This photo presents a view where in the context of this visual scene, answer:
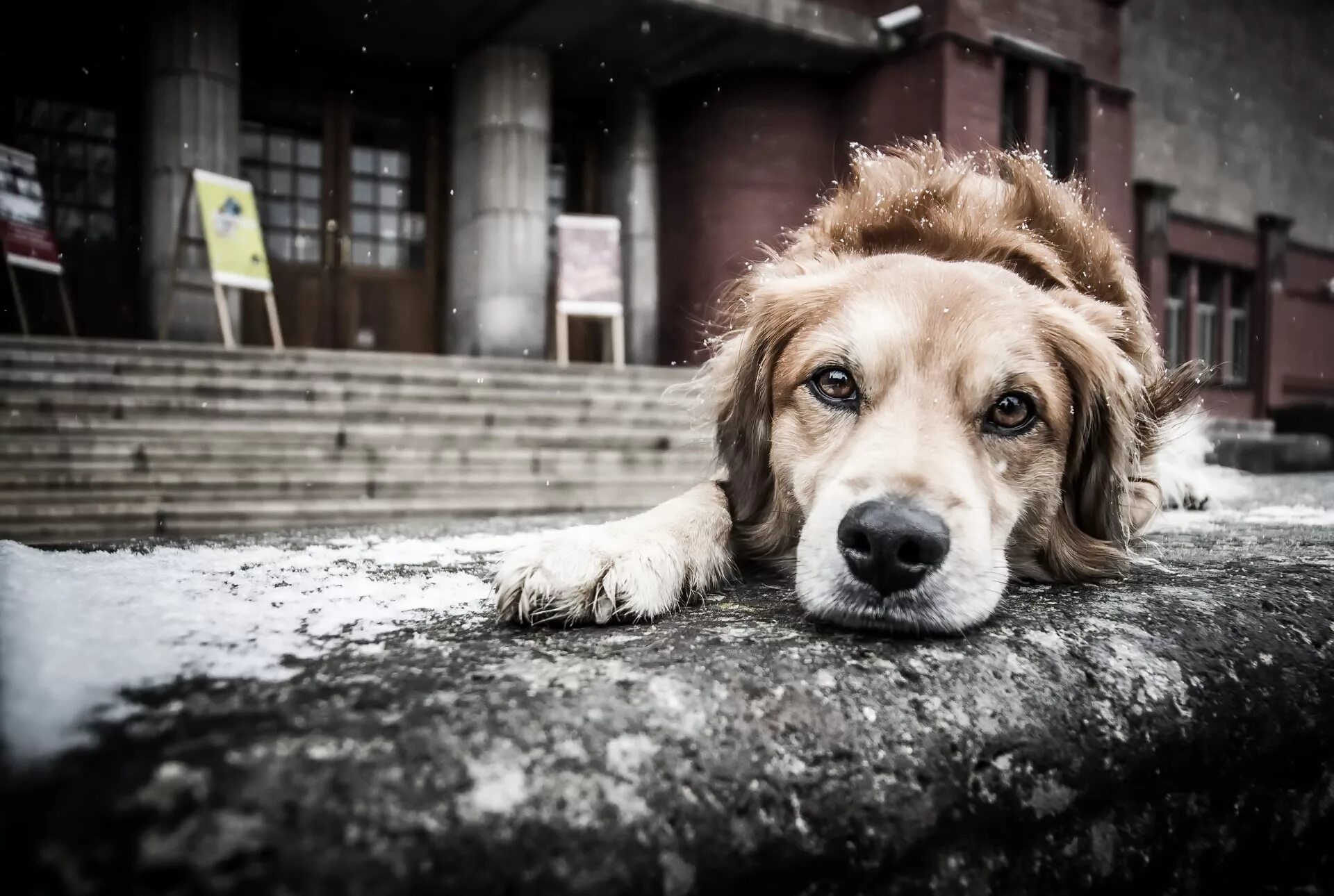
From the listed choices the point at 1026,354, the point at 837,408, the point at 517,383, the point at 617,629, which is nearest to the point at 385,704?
the point at 617,629

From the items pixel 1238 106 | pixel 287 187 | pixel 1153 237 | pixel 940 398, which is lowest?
pixel 940 398

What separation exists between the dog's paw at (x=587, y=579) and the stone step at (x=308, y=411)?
17.1 ft

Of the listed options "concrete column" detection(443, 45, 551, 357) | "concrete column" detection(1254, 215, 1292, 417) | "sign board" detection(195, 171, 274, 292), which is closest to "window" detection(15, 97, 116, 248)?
"sign board" detection(195, 171, 274, 292)

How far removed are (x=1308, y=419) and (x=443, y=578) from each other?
628 inches

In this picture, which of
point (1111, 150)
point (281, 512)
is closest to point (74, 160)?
point (281, 512)

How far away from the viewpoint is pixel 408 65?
11891 millimetres

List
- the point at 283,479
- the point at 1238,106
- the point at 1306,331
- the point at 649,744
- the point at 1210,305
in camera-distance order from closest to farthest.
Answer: the point at 649,744 → the point at 283,479 → the point at 1238,106 → the point at 1210,305 → the point at 1306,331

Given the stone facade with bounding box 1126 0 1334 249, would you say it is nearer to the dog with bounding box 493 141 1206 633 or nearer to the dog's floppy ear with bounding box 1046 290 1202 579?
the dog with bounding box 493 141 1206 633

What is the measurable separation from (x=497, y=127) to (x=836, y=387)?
34.4ft

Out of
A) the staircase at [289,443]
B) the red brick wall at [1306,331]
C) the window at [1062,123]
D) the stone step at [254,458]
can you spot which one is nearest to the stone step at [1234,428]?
the red brick wall at [1306,331]

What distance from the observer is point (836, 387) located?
200 centimetres

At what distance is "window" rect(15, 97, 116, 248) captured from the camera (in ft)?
34.3

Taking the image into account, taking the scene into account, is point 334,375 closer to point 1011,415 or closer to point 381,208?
point 381,208

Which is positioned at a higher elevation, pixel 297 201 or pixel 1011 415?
pixel 297 201
